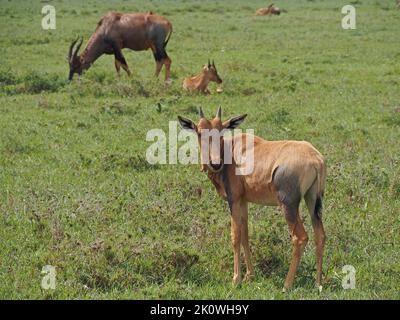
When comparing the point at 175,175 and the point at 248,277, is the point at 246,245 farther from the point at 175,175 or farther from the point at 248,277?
the point at 175,175

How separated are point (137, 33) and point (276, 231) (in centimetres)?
1174

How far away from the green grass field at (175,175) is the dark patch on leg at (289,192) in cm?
67

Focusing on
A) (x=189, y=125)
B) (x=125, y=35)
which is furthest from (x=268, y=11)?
(x=189, y=125)

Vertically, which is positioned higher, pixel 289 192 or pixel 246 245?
pixel 289 192

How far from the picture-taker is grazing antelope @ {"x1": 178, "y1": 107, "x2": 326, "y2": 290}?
6.05 meters

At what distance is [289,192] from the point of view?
6.04 m

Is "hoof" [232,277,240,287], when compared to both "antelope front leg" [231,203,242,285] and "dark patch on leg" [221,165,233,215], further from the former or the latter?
"dark patch on leg" [221,165,233,215]

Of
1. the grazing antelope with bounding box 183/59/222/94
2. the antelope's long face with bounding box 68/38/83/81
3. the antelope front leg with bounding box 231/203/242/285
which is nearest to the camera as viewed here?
the antelope front leg with bounding box 231/203/242/285

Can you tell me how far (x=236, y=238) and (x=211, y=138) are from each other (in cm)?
91

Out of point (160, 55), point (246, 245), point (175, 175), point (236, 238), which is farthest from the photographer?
point (160, 55)

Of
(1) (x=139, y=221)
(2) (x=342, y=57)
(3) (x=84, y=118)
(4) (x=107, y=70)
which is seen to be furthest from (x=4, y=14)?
(1) (x=139, y=221)

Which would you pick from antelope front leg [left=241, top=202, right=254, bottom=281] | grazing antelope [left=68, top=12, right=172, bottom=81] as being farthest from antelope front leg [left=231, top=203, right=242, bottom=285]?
grazing antelope [left=68, top=12, right=172, bottom=81]

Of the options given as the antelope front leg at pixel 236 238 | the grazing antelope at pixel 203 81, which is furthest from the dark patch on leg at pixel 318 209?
the grazing antelope at pixel 203 81

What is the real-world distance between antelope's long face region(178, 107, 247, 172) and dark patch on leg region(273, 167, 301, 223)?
65 cm
